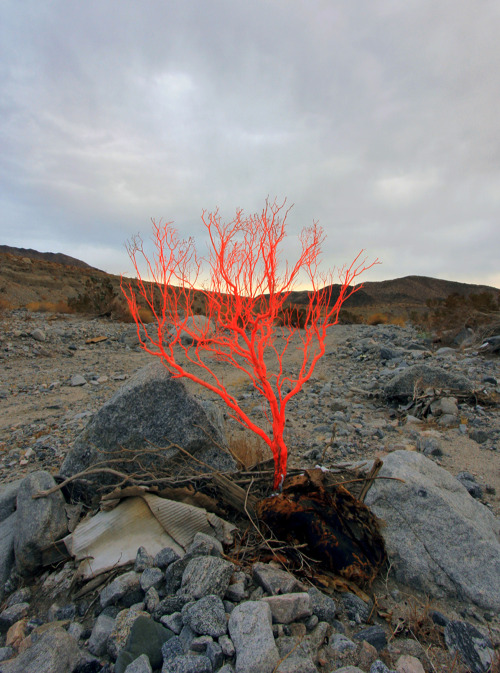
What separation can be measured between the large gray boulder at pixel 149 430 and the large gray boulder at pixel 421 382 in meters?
4.50

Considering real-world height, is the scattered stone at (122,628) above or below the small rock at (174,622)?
below

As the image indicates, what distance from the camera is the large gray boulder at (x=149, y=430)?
3.53 meters

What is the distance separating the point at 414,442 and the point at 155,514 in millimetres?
4041

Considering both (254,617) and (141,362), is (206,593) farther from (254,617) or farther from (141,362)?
(141,362)

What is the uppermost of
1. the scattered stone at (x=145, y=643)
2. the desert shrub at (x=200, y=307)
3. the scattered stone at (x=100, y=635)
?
the desert shrub at (x=200, y=307)

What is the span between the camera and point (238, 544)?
2729 millimetres

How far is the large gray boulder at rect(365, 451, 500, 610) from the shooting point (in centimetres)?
262

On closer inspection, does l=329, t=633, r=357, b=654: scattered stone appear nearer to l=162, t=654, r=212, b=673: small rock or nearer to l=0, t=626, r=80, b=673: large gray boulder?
l=162, t=654, r=212, b=673: small rock

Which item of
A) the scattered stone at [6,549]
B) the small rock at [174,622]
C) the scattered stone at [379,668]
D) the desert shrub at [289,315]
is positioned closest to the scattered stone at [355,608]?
the scattered stone at [379,668]

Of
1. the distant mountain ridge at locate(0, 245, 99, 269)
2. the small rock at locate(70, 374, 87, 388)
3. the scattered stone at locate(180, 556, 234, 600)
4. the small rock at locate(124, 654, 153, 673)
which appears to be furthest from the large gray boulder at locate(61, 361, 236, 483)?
the distant mountain ridge at locate(0, 245, 99, 269)

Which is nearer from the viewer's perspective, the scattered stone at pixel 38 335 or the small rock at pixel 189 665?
the small rock at pixel 189 665

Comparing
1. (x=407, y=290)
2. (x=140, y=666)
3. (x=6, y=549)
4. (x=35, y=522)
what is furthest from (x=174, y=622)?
(x=407, y=290)

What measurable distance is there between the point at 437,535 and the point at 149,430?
2725 millimetres

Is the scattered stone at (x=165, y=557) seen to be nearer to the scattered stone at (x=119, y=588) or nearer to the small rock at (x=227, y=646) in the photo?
the scattered stone at (x=119, y=588)
